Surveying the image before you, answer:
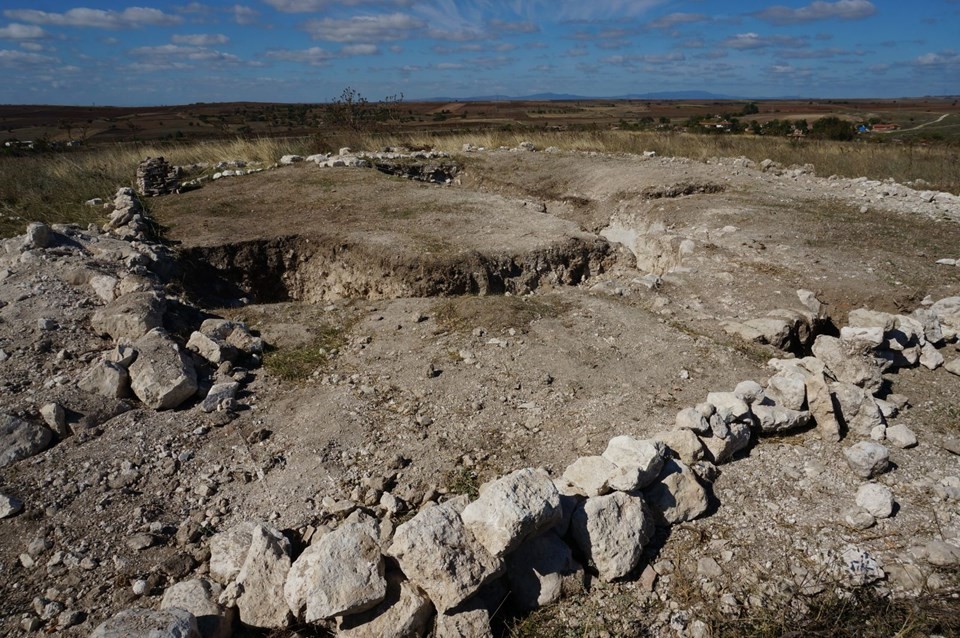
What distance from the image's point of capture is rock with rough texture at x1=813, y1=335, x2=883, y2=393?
15.3ft

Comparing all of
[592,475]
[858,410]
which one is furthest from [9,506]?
[858,410]

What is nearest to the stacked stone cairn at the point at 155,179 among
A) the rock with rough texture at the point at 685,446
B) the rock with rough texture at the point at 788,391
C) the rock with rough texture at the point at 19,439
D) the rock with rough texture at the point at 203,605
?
the rock with rough texture at the point at 19,439

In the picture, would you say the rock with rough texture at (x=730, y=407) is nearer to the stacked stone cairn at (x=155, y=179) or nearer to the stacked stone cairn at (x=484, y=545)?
the stacked stone cairn at (x=484, y=545)

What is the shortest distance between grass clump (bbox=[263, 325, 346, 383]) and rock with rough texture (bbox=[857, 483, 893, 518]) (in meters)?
4.34

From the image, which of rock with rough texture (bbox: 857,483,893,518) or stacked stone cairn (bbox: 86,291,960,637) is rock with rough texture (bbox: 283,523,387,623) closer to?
stacked stone cairn (bbox: 86,291,960,637)

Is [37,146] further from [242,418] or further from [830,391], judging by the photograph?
[830,391]

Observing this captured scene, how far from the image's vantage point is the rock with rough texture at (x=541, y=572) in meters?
2.90

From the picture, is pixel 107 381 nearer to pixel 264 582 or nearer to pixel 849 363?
pixel 264 582

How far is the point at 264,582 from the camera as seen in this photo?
2795mm

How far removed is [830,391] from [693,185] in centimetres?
783

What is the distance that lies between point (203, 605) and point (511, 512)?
Result: 1598 mm

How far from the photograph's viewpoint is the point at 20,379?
4477 millimetres

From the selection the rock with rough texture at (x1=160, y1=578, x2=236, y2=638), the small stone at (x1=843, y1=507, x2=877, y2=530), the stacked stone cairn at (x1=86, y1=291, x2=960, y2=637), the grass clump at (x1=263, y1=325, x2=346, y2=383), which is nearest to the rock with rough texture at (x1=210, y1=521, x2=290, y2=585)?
the stacked stone cairn at (x1=86, y1=291, x2=960, y2=637)

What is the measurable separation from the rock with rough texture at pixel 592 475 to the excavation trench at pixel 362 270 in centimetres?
463
